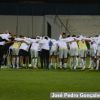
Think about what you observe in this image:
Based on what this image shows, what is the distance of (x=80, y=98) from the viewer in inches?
520

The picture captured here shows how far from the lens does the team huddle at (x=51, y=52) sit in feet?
94.8

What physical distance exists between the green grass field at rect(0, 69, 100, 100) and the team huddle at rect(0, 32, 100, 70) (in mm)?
3195

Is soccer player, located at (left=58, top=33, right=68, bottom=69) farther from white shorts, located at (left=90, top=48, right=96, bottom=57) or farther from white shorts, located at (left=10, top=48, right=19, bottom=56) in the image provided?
white shorts, located at (left=10, top=48, right=19, bottom=56)

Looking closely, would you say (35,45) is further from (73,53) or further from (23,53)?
(73,53)

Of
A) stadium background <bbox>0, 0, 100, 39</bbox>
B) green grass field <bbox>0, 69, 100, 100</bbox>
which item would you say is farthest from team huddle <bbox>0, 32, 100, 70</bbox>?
stadium background <bbox>0, 0, 100, 39</bbox>

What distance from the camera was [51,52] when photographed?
95.7ft

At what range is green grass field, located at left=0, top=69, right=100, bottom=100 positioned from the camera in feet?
57.8

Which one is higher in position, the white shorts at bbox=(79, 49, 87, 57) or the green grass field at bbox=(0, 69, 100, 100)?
the white shorts at bbox=(79, 49, 87, 57)

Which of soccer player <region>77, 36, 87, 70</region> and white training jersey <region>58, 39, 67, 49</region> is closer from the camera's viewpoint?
soccer player <region>77, 36, 87, 70</region>

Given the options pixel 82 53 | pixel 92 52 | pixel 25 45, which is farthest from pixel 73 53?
pixel 25 45

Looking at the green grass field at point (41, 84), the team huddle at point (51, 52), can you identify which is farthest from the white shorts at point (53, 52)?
the green grass field at point (41, 84)

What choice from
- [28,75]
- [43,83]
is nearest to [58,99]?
[43,83]

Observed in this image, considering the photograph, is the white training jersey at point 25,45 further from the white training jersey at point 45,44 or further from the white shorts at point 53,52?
the white shorts at point 53,52
